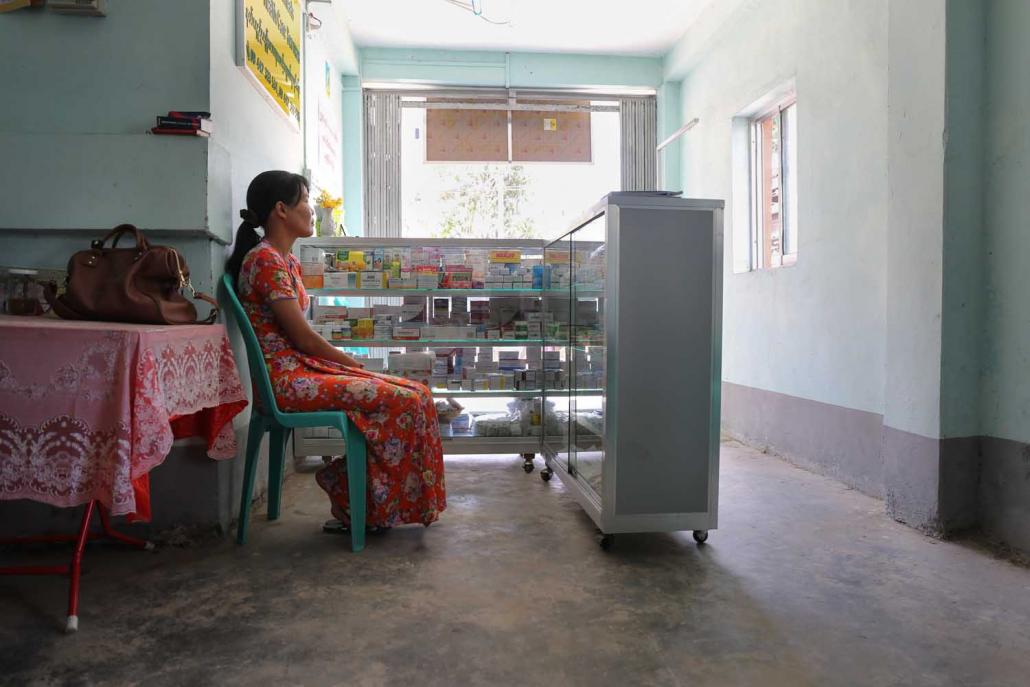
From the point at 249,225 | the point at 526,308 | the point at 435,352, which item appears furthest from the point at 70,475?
the point at 526,308

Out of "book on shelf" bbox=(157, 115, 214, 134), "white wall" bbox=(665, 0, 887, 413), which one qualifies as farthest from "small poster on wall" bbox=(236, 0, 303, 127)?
"white wall" bbox=(665, 0, 887, 413)

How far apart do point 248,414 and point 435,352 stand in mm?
1285

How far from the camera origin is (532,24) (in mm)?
5863

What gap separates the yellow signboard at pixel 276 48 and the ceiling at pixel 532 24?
170 centimetres

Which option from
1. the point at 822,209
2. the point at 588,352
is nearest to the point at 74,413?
the point at 588,352

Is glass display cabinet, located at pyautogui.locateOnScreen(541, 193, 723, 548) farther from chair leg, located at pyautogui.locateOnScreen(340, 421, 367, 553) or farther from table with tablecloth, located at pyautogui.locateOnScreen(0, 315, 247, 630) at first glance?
table with tablecloth, located at pyautogui.locateOnScreen(0, 315, 247, 630)

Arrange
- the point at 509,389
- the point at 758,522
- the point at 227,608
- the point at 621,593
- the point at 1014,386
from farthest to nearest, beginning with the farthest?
the point at 509,389 < the point at 758,522 < the point at 1014,386 < the point at 621,593 < the point at 227,608

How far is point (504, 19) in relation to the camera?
573 cm

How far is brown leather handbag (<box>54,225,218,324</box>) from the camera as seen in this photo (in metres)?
2.11

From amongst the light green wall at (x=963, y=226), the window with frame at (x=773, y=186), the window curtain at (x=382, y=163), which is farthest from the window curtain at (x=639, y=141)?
the light green wall at (x=963, y=226)

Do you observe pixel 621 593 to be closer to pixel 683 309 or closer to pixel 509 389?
pixel 683 309

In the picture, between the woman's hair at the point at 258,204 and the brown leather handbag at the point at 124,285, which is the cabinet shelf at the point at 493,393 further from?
the brown leather handbag at the point at 124,285

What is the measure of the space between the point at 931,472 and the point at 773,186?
2.80 m

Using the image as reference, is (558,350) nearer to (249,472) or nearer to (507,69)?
Result: (249,472)
